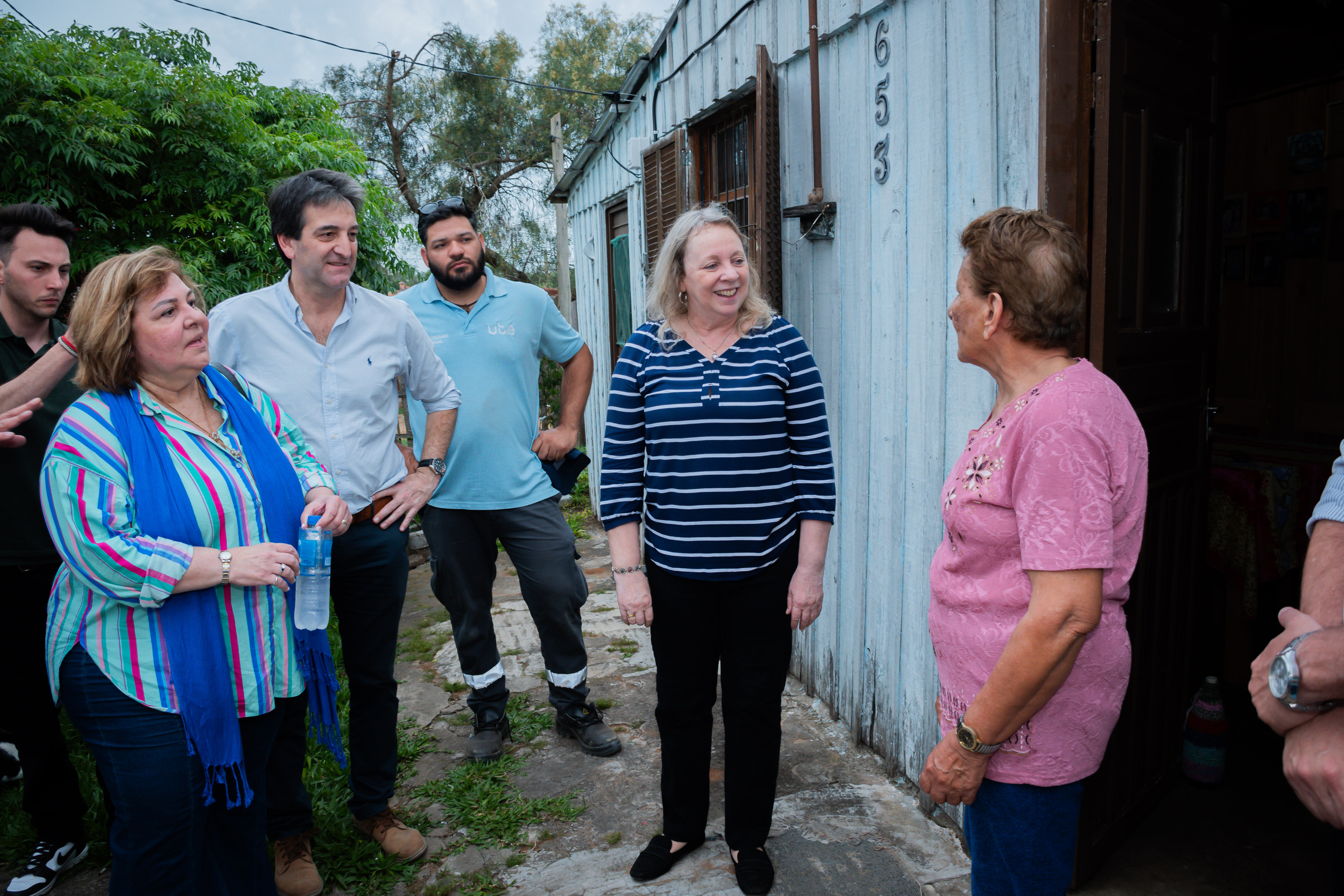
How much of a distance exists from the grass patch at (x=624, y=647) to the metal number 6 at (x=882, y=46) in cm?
293

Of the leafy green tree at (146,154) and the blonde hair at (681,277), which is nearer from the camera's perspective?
the blonde hair at (681,277)

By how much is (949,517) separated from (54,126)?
6941mm

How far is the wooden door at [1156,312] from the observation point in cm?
215

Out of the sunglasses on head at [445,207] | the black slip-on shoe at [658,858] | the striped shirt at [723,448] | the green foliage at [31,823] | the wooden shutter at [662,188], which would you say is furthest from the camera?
the wooden shutter at [662,188]

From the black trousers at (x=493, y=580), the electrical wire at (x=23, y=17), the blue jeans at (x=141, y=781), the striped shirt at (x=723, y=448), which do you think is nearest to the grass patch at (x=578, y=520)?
the black trousers at (x=493, y=580)

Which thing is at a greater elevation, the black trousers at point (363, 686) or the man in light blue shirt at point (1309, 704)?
the man in light blue shirt at point (1309, 704)

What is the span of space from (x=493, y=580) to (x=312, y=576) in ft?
4.10

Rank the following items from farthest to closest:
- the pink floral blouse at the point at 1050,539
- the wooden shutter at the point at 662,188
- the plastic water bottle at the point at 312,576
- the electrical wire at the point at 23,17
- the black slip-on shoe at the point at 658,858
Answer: the electrical wire at the point at 23,17 → the wooden shutter at the point at 662,188 → the black slip-on shoe at the point at 658,858 → the plastic water bottle at the point at 312,576 → the pink floral blouse at the point at 1050,539

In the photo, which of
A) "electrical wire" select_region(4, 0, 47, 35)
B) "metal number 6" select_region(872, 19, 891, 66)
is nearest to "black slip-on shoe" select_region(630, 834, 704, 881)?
"metal number 6" select_region(872, 19, 891, 66)

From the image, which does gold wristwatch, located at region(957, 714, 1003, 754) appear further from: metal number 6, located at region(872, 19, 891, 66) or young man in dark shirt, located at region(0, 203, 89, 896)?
young man in dark shirt, located at region(0, 203, 89, 896)

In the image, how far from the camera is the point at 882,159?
2.85m

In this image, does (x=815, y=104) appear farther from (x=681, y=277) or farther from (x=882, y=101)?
(x=681, y=277)

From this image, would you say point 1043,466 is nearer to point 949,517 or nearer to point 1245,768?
point 949,517

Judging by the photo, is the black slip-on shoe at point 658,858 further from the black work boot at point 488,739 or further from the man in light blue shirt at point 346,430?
the black work boot at point 488,739
